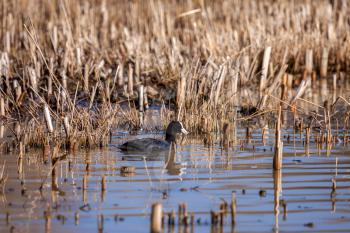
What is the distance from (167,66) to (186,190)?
21.8 ft

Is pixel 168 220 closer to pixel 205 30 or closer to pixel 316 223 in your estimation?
pixel 316 223

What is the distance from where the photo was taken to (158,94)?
43.1ft

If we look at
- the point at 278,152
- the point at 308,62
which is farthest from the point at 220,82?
the point at 308,62

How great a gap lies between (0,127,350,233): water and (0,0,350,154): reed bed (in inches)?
24.9

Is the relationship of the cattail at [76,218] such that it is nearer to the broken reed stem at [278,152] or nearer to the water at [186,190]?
the water at [186,190]

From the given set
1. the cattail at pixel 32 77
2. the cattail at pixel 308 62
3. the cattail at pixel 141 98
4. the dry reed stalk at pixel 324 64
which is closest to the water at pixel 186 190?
the cattail at pixel 141 98

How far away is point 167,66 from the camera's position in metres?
13.4

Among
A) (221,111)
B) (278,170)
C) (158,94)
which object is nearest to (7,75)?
(158,94)

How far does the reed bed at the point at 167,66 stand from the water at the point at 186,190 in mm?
632

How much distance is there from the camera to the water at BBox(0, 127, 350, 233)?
5.90 metres

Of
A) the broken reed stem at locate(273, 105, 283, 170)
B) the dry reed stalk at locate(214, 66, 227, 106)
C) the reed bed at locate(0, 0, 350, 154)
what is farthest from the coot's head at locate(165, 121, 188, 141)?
the broken reed stem at locate(273, 105, 283, 170)

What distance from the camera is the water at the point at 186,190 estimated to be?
5898 millimetres

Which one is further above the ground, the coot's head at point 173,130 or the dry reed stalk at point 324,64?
the dry reed stalk at point 324,64

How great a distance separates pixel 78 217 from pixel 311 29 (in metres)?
11.8
